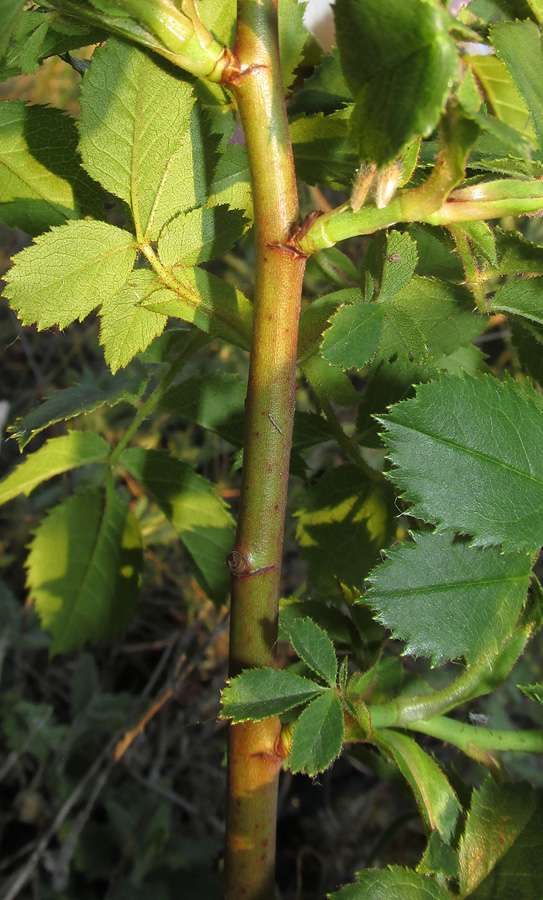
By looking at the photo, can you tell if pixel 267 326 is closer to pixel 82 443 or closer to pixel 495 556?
pixel 495 556

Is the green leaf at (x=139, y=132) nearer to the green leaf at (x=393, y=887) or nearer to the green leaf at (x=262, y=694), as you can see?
the green leaf at (x=262, y=694)

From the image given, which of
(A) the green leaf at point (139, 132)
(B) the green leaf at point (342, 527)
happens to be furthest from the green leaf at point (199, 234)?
(B) the green leaf at point (342, 527)

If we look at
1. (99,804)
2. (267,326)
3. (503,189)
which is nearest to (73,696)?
(99,804)

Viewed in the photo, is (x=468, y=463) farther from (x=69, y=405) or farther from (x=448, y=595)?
(x=69, y=405)

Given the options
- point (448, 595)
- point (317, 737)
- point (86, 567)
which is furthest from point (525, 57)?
point (86, 567)

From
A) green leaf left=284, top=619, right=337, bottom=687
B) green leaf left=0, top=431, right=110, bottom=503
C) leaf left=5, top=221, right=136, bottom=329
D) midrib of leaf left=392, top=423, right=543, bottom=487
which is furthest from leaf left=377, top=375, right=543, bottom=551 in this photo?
green leaf left=0, top=431, right=110, bottom=503

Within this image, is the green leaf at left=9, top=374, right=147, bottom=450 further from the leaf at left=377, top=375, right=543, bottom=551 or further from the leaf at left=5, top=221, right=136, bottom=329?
the leaf at left=377, top=375, right=543, bottom=551
